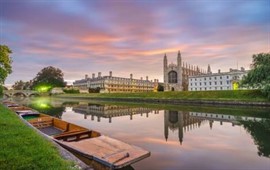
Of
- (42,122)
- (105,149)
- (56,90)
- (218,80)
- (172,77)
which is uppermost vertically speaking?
(172,77)

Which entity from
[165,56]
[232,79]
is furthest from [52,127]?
[165,56]

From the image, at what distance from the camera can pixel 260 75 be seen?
37688mm

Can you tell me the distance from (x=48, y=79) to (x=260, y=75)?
10383cm

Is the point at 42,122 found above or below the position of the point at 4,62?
below

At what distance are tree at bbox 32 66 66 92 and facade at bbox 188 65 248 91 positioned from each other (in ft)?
225

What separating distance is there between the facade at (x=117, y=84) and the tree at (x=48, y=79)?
22589 mm

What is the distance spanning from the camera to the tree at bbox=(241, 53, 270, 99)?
120ft

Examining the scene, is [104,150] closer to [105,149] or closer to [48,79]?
[105,149]

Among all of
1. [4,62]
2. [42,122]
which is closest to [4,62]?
[4,62]

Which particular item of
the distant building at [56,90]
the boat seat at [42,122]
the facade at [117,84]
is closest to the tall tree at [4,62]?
the boat seat at [42,122]

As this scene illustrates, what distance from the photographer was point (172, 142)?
12.6 metres

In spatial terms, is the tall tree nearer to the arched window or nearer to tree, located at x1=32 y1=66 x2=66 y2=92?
the arched window

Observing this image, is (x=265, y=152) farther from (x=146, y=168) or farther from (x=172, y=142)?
(x=146, y=168)

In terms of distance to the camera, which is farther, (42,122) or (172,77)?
(172,77)
